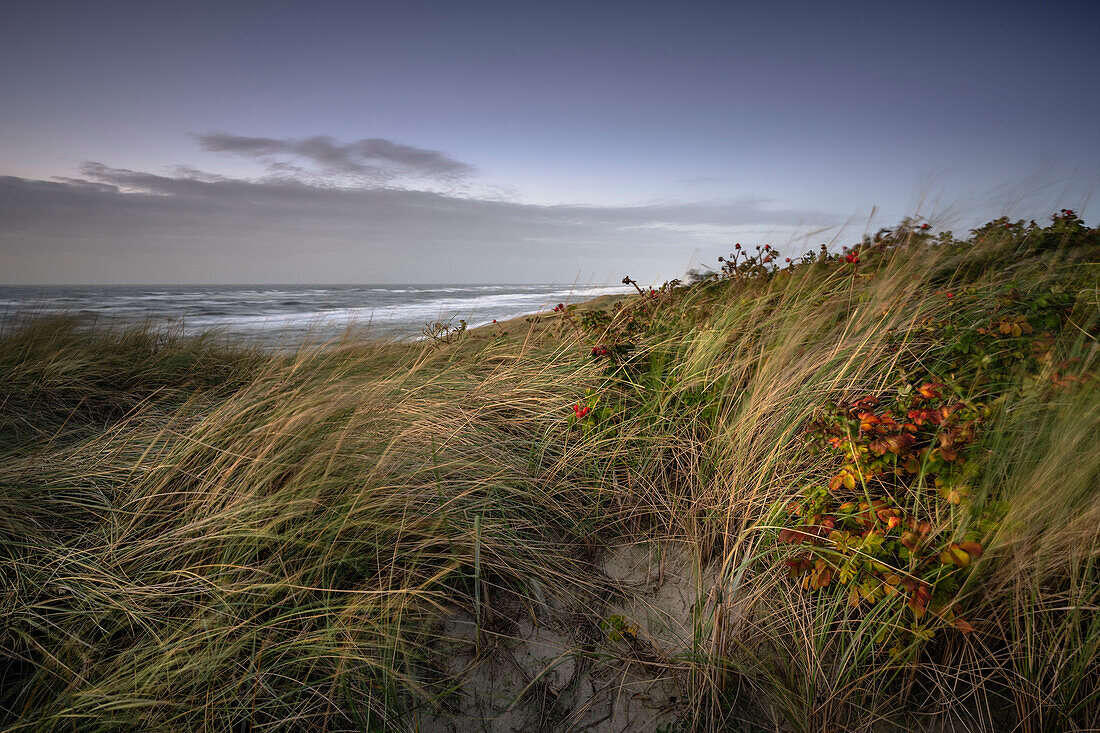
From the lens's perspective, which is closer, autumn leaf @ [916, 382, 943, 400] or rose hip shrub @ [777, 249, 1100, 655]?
rose hip shrub @ [777, 249, 1100, 655]

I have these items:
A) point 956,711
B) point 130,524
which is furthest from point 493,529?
point 956,711

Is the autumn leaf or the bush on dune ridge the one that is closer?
the bush on dune ridge

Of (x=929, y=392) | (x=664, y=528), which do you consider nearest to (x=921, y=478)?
(x=929, y=392)

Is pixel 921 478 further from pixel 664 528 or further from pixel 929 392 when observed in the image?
pixel 664 528

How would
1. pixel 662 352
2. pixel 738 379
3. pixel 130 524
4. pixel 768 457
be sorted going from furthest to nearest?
pixel 662 352 < pixel 738 379 < pixel 768 457 < pixel 130 524

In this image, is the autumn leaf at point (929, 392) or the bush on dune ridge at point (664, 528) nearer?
the bush on dune ridge at point (664, 528)

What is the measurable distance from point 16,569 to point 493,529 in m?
1.58

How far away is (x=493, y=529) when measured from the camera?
2094mm

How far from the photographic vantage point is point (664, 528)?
2391 mm

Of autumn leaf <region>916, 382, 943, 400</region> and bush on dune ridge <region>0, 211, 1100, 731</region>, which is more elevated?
autumn leaf <region>916, 382, 943, 400</region>

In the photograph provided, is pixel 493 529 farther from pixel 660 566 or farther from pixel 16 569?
pixel 16 569

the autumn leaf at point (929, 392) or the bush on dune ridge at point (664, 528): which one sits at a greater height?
the autumn leaf at point (929, 392)

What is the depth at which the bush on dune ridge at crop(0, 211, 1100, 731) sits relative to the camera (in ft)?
4.94

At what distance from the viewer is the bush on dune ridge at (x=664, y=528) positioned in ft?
4.94
